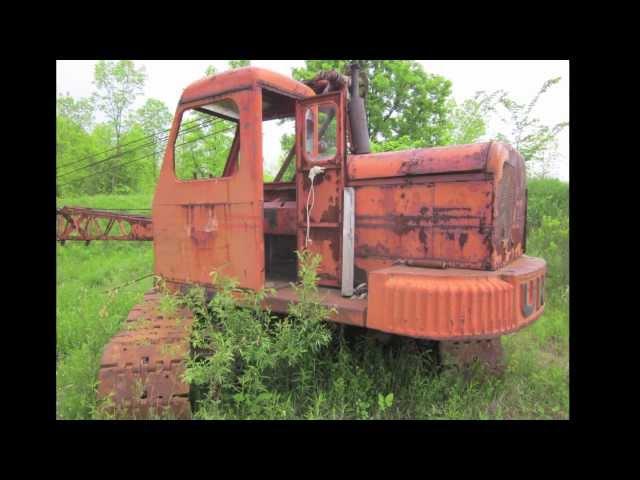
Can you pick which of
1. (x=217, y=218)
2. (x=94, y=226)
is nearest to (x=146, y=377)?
(x=217, y=218)

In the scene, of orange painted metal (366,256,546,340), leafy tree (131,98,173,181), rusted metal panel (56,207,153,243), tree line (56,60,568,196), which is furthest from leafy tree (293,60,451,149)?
leafy tree (131,98,173,181)

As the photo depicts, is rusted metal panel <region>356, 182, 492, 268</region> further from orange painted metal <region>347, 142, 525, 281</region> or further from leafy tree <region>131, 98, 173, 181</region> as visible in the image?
leafy tree <region>131, 98, 173, 181</region>

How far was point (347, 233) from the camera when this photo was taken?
3.24 meters

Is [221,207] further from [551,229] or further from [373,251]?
[551,229]

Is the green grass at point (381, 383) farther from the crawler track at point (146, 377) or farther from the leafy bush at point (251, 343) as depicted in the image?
the crawler track at point (146, 377)

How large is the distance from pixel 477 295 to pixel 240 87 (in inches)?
98.7

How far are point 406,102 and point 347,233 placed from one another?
478 inches

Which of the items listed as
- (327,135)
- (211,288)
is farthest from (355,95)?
(211,288)

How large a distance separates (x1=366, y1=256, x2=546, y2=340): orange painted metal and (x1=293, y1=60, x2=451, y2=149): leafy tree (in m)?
11.5

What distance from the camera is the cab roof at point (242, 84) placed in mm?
3322

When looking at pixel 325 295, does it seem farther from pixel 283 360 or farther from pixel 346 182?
pixel 346 182

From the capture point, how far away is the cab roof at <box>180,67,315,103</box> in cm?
332

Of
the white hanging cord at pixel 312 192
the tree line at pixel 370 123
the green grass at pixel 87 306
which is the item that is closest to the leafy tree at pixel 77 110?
the tree line at pixel 370 123

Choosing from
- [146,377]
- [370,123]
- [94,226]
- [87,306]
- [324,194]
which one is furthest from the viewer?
[370,123]
